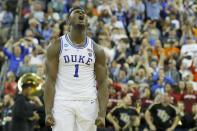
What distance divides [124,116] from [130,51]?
182 inches

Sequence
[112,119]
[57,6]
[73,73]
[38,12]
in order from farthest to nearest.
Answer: [57,6] < [38,12] < [112,119] < [73,73]

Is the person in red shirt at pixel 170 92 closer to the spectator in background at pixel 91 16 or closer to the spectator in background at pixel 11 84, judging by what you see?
the spectator in background at pixel 11 84

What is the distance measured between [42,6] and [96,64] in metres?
13.0

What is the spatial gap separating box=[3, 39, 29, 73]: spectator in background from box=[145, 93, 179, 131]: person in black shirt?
4.75 m

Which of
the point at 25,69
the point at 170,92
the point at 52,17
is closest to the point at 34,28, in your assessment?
the point at 52,17

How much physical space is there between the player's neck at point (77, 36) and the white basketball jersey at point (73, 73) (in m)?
0.08

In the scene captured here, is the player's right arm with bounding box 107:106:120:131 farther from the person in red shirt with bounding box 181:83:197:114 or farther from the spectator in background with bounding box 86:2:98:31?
the spectator in background with bounding box 86:2:98:31

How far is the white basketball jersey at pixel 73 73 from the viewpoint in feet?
21.3

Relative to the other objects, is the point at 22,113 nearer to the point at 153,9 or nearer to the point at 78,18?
the point at 78,18

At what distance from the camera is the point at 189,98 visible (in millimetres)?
14375

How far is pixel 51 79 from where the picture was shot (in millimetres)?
6527

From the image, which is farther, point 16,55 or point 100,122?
point 16,55

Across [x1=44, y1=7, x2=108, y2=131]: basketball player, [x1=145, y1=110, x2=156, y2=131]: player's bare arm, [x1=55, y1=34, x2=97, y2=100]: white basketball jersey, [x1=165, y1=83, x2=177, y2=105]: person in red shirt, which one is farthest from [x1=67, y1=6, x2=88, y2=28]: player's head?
[x1=165, y1=83, x2=177, y2=105]: person in red shirt

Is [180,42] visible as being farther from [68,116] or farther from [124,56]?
[68,116]
